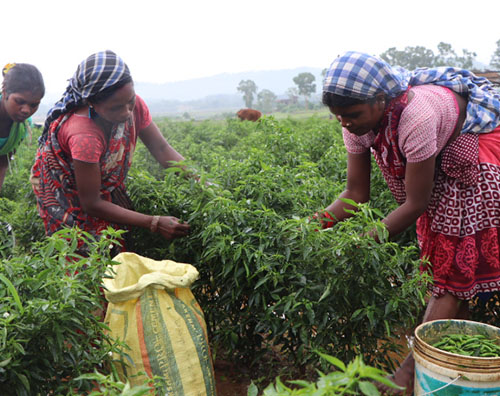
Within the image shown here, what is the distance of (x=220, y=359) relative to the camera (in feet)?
10.6

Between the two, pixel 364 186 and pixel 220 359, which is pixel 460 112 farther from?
pixel 220 359

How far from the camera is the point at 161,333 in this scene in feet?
7.48

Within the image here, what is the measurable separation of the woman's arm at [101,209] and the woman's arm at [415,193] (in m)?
1.11

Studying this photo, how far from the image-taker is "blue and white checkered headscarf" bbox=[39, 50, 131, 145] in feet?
8.87

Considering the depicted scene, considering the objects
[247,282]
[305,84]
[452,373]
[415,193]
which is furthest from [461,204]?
[305,84]

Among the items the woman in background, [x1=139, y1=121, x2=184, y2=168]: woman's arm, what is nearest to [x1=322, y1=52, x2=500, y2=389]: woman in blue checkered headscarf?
[x1=139, y1=121, x2=184, y2=168]: woman's arm

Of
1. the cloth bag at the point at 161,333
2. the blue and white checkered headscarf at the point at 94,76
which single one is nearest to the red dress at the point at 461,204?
the cloth bag at the point at 161,333

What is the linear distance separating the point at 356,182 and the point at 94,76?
61.7 inches

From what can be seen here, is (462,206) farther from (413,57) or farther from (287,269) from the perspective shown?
(413,57)

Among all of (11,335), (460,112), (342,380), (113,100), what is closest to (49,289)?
(11,335)

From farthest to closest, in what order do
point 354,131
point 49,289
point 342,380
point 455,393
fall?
point 354,131 → point 455,393 → point 49,289 → point 342,380

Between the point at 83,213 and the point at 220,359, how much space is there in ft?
4.17

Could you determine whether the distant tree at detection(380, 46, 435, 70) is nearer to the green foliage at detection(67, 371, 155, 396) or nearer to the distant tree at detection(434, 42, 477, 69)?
the distant tree at detection(434, 42, 477, 69)

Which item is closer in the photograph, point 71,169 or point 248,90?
point 71,169
